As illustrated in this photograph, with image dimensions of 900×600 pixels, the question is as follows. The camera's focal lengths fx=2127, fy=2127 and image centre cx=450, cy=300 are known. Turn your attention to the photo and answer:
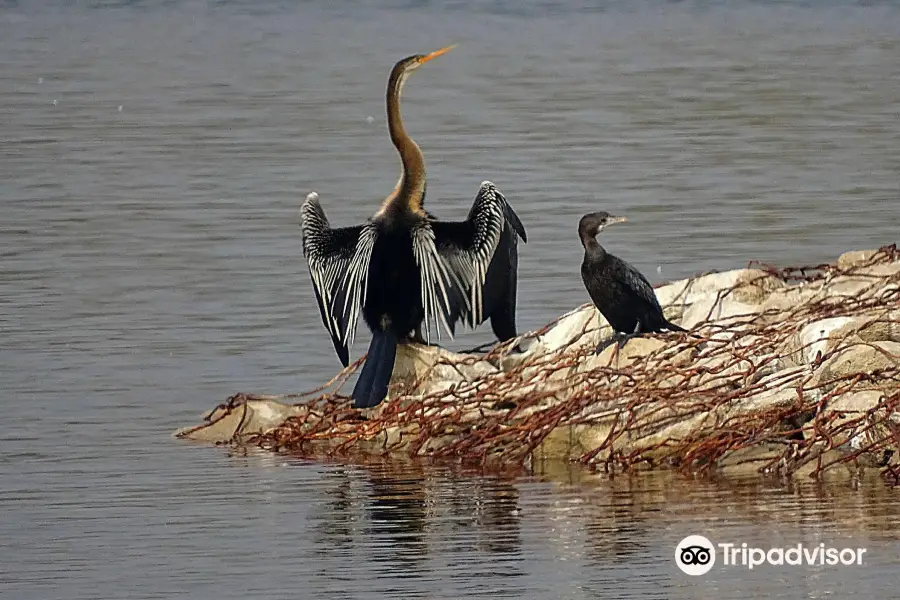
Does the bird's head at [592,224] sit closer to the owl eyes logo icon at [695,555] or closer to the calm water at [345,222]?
the calm water at [345,222]

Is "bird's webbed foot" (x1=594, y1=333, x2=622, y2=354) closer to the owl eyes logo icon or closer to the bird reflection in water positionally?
the bird reflection in water

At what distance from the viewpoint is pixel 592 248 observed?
8.62 meters

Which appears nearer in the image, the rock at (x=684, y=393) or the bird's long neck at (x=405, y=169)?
the rock at (x=684, y=393)

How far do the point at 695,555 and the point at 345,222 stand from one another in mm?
8299

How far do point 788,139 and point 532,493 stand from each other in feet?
39.0

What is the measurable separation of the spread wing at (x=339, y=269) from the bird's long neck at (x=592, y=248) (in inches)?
35.9

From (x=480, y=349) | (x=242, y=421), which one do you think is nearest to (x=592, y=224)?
(x=480, y=349)

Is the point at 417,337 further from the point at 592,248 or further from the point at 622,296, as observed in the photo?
Answer: the point at 622,296

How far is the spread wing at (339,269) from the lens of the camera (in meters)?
8.90

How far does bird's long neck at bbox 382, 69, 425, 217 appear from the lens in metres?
9.27

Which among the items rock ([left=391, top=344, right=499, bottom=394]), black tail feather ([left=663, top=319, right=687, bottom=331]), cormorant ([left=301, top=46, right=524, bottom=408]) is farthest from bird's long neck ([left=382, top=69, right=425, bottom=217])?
black tail feather ([left=663, top=319, right=687, bottom=331])

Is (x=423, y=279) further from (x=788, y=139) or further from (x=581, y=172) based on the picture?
(x=788, y=139)

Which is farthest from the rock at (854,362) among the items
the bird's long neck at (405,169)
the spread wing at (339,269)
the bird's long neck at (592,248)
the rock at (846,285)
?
the bird's long neck at (405,169)

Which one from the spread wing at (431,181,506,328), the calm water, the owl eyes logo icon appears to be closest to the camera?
the owl eyes logo icon
